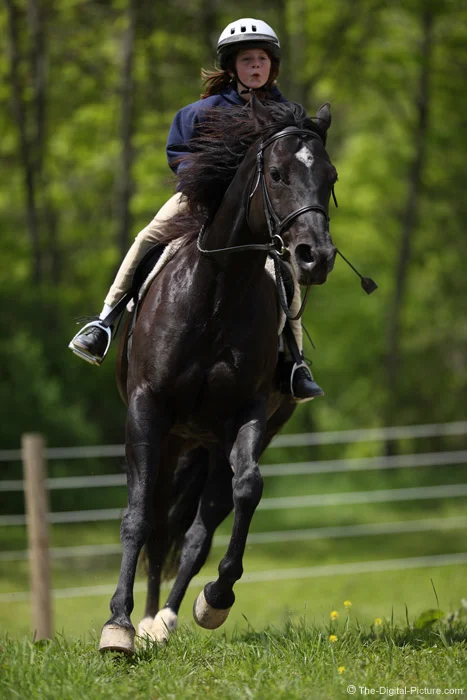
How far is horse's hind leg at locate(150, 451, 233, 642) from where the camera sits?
241 inches

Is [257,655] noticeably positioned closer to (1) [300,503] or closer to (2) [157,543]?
(2) [157,543]

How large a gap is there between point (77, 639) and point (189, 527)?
1446mm

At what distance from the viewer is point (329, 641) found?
5.02m

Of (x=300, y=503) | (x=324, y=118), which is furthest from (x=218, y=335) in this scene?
(x=300, y=503)

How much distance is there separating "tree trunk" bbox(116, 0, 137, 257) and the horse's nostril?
13373 mm

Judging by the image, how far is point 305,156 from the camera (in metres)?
4.70

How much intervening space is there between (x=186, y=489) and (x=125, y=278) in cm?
153

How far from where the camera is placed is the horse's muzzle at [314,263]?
446cm

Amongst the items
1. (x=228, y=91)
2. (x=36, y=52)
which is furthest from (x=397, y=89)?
(x=228, y=91)

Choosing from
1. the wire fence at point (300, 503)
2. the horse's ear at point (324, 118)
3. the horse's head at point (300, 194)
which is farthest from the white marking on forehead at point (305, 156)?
the wire fence at point (300, 503)

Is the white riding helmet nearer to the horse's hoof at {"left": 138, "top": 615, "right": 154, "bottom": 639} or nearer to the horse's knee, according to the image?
the horse's knee

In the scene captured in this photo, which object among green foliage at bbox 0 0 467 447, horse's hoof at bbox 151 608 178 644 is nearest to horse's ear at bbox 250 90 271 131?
horse's hoof at bbox 151 608 178 644

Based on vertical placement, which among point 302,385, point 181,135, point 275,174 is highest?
point 181,135

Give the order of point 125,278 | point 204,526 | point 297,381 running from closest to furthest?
1. point 297,381
2. point 125,278
3. point 204,526
